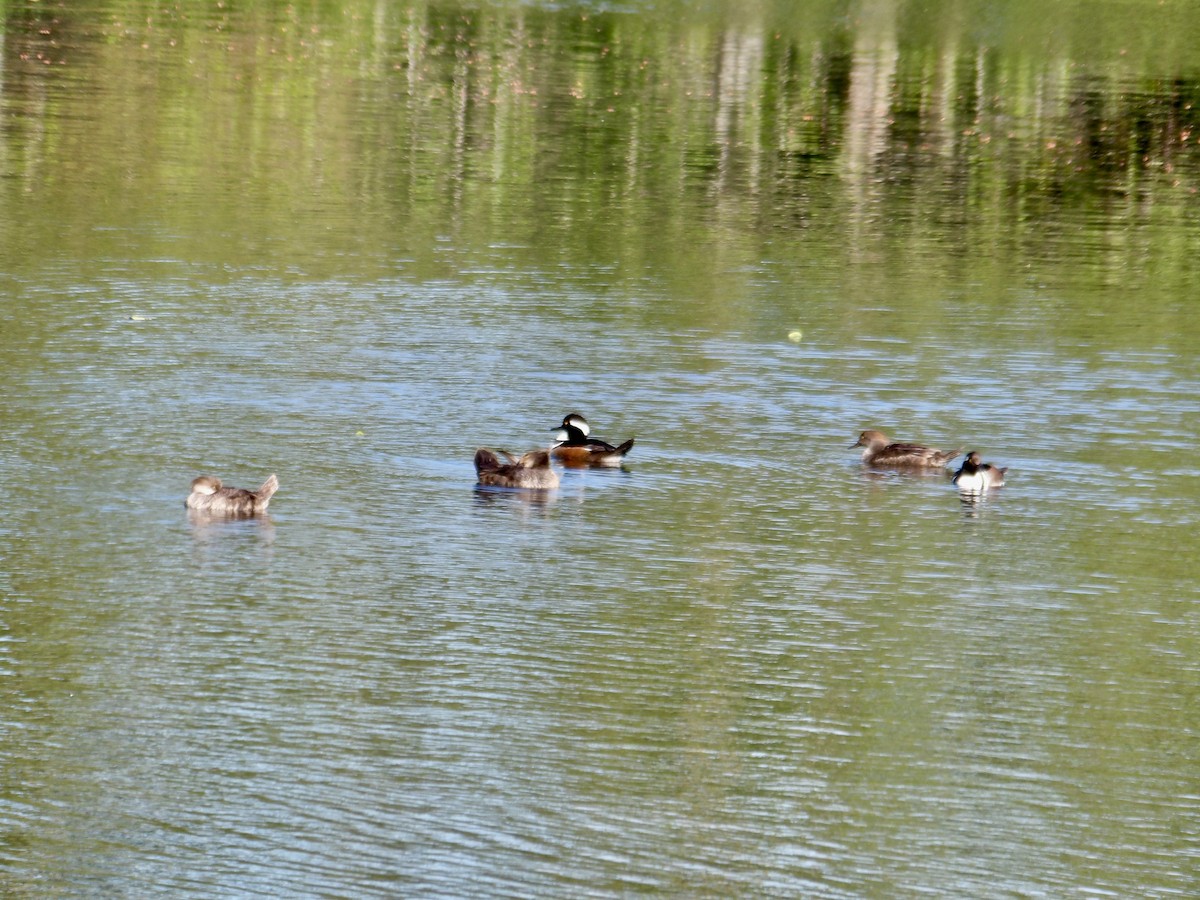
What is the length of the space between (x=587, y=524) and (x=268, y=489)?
2267 mm

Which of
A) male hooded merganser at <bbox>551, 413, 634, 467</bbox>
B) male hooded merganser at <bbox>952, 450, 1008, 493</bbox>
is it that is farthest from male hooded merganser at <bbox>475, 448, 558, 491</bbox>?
male hooded merganser at <bbox>952, 450, 1008, 493</bbox>

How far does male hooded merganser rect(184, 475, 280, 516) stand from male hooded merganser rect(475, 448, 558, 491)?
1827mm

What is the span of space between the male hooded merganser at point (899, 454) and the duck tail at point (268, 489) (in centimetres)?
482

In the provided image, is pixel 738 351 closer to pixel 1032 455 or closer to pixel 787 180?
pixel 1032 455

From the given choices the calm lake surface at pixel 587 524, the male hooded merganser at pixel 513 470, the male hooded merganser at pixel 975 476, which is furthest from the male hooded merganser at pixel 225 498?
the male hooded merganser at pixel 975 476

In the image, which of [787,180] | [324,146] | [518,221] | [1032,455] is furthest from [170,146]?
[1032,455]

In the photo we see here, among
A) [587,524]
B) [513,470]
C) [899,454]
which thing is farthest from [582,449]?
[899,454]

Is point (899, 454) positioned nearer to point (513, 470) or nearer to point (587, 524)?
point (587, 524)

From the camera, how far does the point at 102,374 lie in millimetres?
18453

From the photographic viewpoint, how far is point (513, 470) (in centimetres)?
1568

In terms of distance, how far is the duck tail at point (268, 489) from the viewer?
1445 cm

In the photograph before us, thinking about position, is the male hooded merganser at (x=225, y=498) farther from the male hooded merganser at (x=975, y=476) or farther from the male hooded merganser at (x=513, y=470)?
the male hooded merganser at (x=975, y=476)

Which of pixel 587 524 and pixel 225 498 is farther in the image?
pixel 587 524

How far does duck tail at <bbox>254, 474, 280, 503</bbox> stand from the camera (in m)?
14.5
